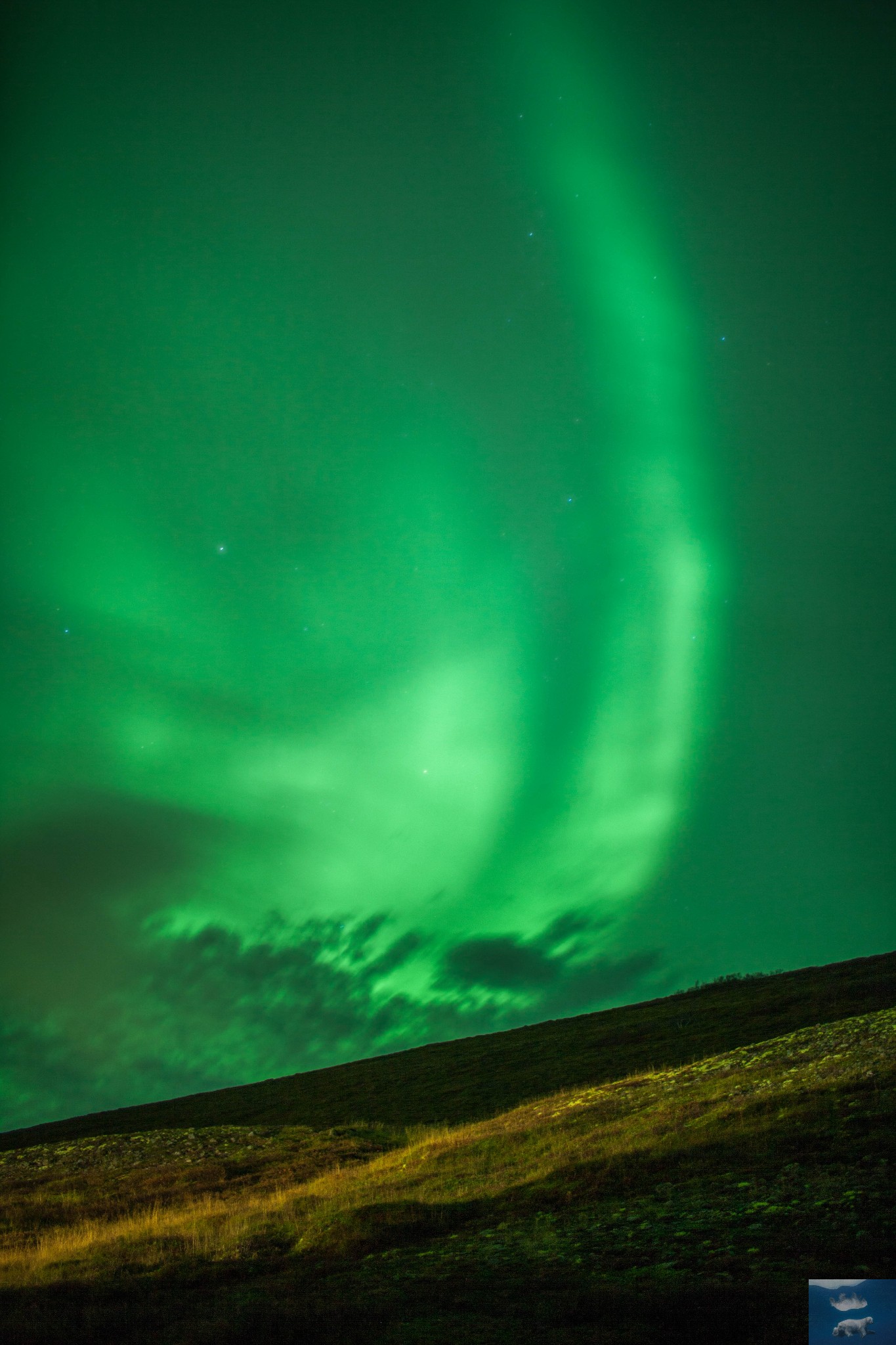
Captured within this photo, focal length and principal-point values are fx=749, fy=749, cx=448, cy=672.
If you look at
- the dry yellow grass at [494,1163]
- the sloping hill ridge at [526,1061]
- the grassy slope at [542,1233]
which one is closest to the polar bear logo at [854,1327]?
the grassy slope at [542,1233]

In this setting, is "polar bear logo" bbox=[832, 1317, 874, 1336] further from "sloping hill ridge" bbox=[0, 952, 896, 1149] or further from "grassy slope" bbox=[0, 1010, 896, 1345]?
"sloping hill ridge" bbox=[0, 952, 896, 1149]

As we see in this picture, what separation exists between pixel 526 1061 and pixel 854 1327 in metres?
62.3

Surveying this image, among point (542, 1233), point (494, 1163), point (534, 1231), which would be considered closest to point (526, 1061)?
point (494, 1163)

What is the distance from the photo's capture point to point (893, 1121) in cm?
1664

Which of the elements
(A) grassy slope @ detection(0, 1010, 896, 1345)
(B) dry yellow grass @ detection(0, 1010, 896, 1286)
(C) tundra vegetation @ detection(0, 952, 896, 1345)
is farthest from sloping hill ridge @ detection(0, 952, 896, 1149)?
(A) grassy slope @ detection(0, 1010, 896, 1345)

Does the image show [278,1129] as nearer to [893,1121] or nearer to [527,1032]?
[893,1121]

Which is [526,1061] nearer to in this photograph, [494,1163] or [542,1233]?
[494,1163]

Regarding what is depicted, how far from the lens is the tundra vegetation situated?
10031 millimetres

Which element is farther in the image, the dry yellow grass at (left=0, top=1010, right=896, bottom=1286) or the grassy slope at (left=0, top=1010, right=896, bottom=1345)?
the dry yellow grass at (left=0, top=1010, right=896, bottom=1286)

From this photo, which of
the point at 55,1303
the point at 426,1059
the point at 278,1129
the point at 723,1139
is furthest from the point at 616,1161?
the point at 426,1059

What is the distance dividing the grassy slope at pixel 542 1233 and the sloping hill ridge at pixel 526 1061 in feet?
73.4

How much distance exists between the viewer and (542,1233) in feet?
46.5

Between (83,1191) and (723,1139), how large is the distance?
28.0 m

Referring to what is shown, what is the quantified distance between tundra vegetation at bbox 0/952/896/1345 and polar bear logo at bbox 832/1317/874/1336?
2298mm
